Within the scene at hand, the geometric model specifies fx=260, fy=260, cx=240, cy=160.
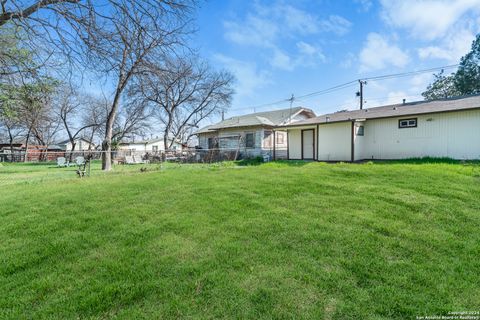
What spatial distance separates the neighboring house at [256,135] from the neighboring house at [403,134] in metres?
4.39

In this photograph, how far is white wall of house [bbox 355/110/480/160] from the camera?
10.7 metres

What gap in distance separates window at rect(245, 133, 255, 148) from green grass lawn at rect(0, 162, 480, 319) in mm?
15743

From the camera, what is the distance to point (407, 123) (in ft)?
40.6

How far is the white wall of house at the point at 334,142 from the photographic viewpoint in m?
13.7

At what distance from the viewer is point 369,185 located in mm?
5695

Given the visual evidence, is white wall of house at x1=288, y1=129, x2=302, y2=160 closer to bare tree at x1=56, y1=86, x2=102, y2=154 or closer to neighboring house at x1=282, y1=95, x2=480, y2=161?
neighboring house at x1=282, y1=95, x2=480, y2=161

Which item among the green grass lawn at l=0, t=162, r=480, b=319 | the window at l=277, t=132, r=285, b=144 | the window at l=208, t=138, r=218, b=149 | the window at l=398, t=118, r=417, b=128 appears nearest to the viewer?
the green grass lawn at l=0, t=162, r=480, b=319

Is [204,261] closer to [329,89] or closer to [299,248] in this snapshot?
[299,248]

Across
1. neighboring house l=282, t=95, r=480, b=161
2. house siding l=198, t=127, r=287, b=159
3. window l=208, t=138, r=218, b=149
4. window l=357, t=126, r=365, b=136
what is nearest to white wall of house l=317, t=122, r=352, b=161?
neighboring house l=282, t=95, r=480, b=161

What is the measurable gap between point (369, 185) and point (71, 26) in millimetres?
6204

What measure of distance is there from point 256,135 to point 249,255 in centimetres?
1812

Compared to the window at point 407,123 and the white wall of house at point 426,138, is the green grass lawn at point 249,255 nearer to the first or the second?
the white wall of house at point 426,138

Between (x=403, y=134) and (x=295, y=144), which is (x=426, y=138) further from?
(x=295, y=144)

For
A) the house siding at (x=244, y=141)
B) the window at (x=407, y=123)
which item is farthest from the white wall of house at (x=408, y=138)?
the house siding at (x=244, y=141)
